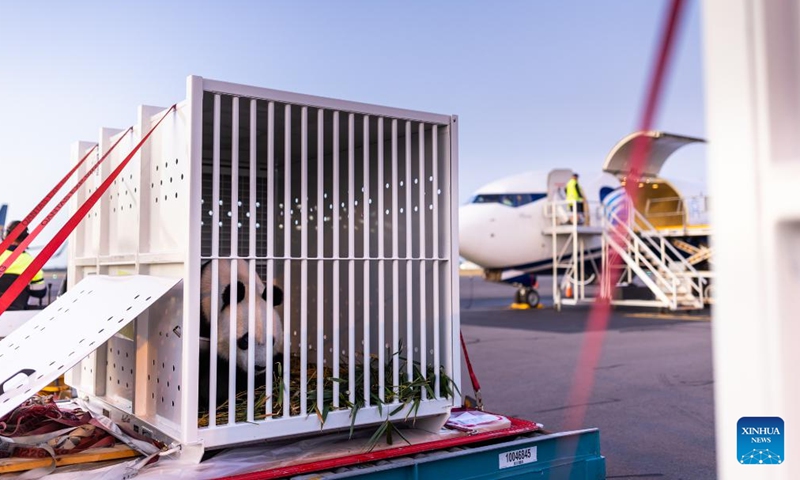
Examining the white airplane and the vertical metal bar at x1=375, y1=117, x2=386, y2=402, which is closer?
the vertical metal bar at x1=375, y1=117, x2=386, y2=402

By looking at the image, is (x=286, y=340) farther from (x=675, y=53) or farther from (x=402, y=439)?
(x=675, y=53)

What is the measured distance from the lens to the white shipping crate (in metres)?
2.73

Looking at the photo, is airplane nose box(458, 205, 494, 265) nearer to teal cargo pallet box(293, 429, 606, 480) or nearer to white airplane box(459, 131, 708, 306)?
white airplane box(459, 131, 708, 306)

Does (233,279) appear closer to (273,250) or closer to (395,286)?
(273,250)

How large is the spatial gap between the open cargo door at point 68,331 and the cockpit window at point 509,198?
53.1 feet

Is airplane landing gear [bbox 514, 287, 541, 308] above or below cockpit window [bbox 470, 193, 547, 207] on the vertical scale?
below

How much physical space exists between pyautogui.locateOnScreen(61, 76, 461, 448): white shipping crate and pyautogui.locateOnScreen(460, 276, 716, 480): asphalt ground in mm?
2316

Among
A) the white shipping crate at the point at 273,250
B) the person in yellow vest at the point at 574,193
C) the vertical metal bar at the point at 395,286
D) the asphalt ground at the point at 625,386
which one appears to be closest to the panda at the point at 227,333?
the white shipping crate at the point at 273,250

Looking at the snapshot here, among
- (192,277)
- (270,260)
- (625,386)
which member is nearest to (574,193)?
(625,386)

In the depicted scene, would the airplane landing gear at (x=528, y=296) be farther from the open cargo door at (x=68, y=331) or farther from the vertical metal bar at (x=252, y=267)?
the vertical metal bar at (x=252, y=267)

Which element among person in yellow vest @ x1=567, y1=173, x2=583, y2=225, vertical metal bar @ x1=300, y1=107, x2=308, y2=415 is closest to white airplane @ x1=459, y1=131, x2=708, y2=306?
person in yellow vest @ x1=567, y1=173, x2=583, y2=225

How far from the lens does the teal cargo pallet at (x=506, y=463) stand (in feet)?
8.81

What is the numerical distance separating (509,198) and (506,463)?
53.6ft

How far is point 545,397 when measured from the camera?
7.21 metres
